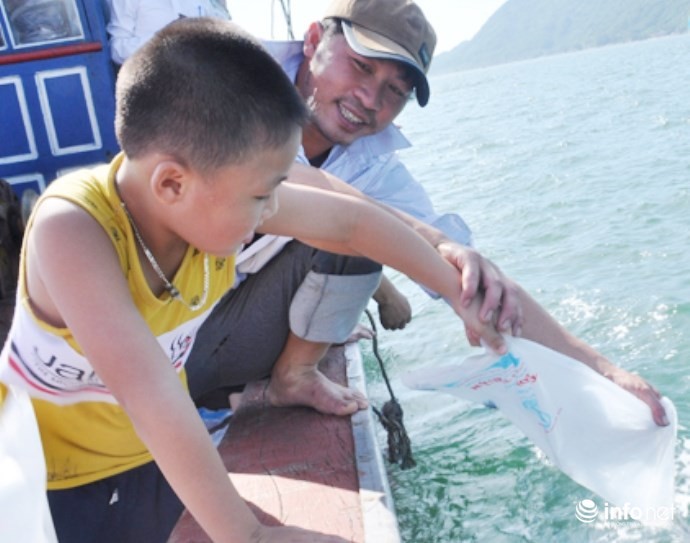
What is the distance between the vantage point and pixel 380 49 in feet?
8.23

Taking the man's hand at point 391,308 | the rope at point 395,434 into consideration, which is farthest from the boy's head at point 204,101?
the man's hand at point 391,308

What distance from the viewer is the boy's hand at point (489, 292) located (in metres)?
1.92

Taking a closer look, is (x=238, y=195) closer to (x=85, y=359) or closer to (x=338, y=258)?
(x=85, y=359)

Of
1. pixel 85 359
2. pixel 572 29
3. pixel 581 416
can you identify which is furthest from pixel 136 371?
pixel 572 29

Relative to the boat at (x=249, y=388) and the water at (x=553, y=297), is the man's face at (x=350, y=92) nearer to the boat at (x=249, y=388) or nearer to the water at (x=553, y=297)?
the boat at (x=249, y=388)

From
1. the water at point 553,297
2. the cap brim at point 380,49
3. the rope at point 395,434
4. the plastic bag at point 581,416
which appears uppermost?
the cap brim at point 380,49

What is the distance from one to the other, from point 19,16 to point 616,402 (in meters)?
3.18

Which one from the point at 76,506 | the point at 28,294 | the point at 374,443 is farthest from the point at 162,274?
the point at 374,443

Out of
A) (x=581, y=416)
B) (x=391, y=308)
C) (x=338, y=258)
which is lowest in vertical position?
(x=391, y=308)

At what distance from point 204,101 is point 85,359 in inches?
22.0

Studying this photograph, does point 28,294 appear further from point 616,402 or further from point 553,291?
point 553,291

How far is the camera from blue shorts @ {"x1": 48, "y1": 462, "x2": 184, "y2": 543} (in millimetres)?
1761

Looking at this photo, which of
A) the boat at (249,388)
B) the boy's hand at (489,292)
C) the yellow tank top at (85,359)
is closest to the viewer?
the yellow tank top at (85,359)

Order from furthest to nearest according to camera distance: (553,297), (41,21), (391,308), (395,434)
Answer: (553,297), (41,21), (391,308), (395,434)
